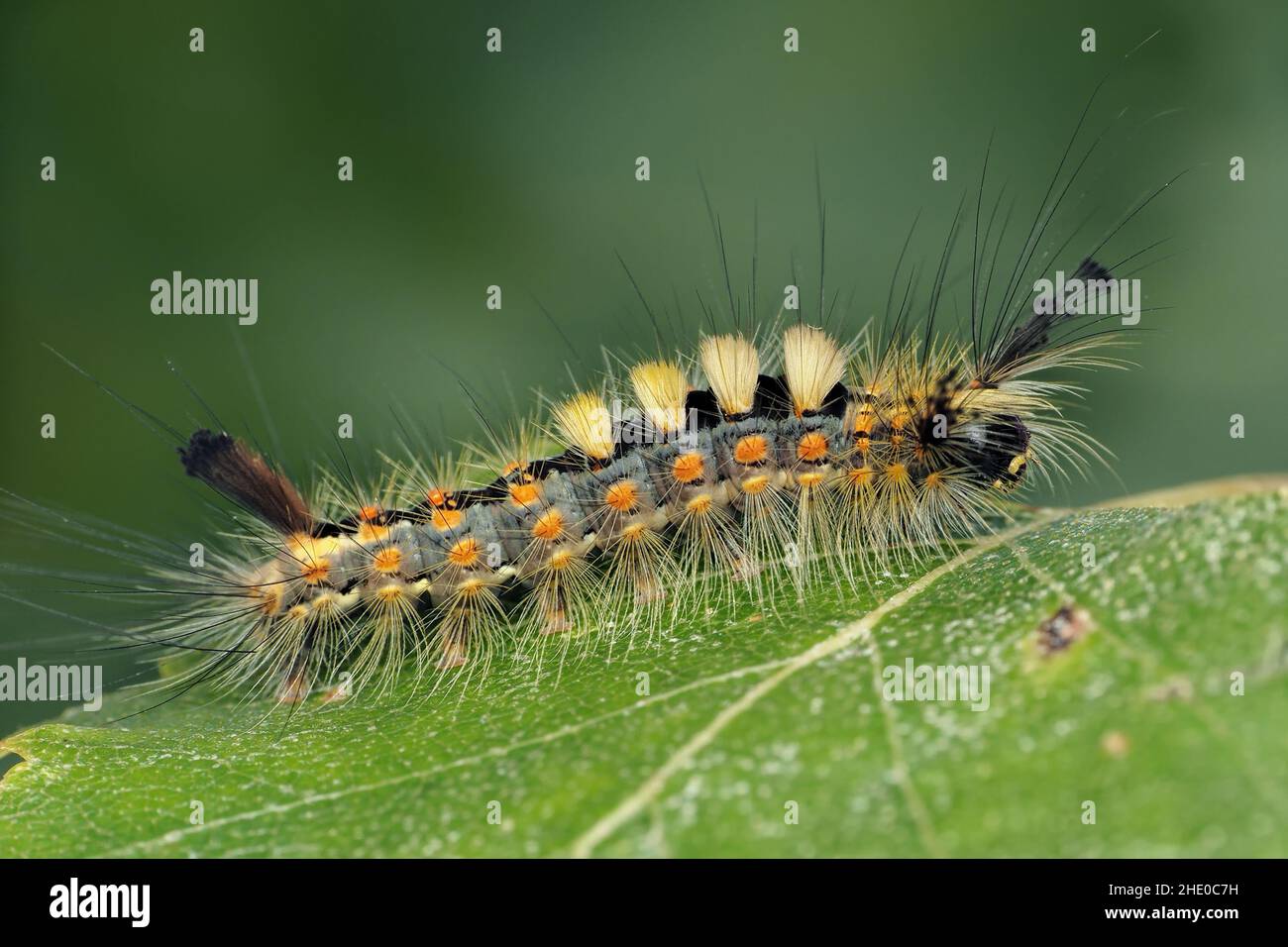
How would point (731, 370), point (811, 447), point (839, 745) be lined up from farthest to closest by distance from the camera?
point (731, 370), point (811, 447), point (839, 745)

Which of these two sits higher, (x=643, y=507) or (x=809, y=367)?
(x=809, y=367)

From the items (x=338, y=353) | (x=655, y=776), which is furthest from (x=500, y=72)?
(x=655, y=776)

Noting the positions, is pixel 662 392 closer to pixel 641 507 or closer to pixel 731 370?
pixel 731 370

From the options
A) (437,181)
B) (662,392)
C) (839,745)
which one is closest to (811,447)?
(662,392)

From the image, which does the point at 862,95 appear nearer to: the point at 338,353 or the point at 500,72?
the point at 500,72

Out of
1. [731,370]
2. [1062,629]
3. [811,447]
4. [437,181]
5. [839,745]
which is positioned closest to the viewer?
[839,745]

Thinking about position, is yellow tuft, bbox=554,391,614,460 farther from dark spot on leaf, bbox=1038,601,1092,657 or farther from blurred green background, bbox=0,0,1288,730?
dark spot on leaf, bbox=1038,601,1092,657

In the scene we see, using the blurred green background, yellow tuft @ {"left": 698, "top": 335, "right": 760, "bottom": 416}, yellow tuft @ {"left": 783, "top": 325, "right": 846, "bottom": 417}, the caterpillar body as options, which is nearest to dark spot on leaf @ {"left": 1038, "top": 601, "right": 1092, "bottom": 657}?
the caterpillar body
